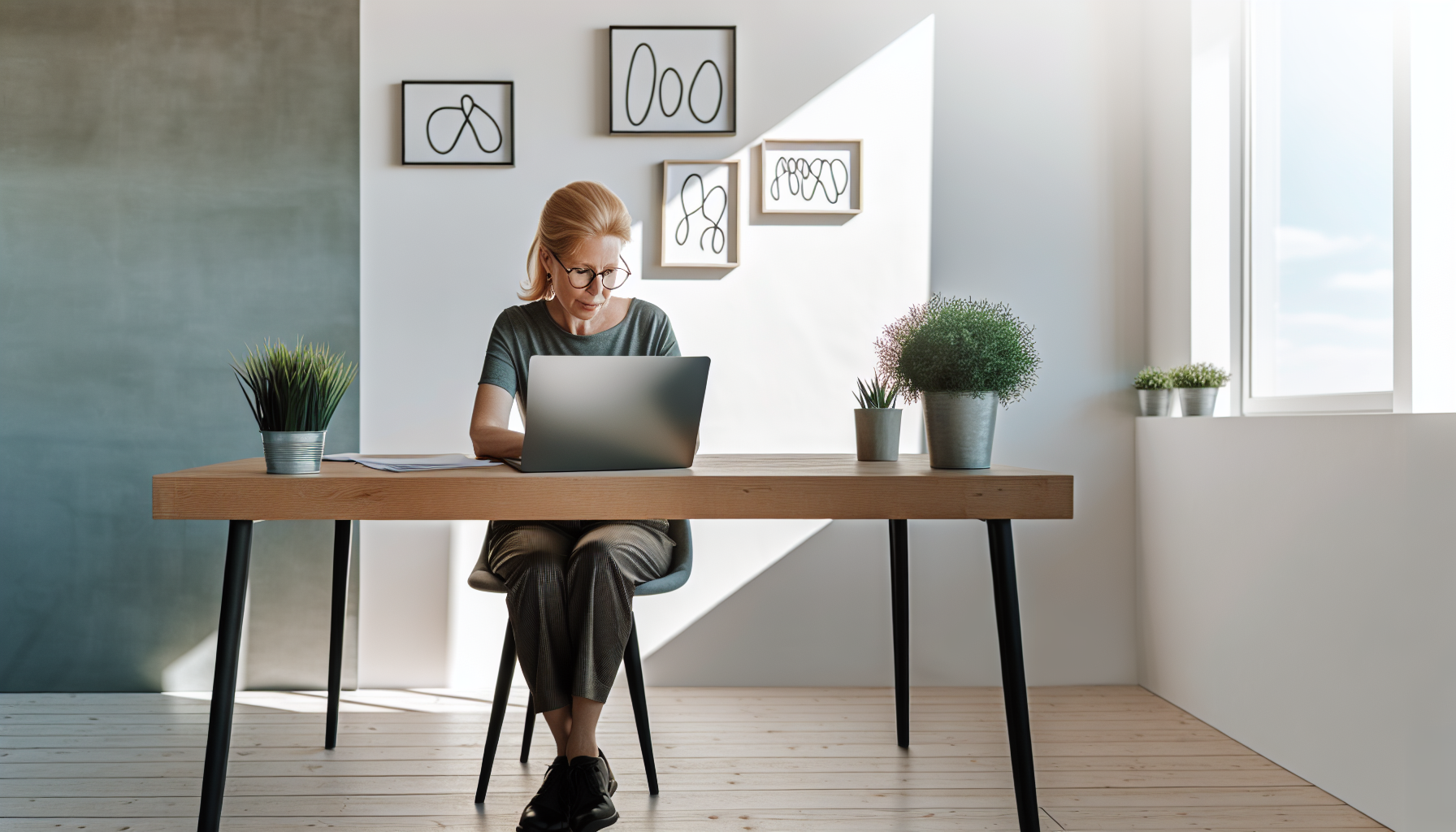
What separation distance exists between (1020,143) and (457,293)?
172cm

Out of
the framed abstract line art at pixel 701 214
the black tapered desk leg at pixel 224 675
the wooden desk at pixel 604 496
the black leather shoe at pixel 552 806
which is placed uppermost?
the framed abstract line art at pixel 701 214

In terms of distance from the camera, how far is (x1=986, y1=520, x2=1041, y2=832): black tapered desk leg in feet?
4.83

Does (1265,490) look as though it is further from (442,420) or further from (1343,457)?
(442,420)

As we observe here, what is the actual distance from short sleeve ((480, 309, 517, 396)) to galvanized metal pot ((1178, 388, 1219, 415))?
1779 millimetres

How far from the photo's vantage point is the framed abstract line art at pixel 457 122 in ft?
9.19

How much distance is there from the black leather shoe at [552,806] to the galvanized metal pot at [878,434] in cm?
75

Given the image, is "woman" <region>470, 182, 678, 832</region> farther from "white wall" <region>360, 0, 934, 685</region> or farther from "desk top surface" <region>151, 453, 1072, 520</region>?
"white wall" <region>360, 0, 934, 685</region>

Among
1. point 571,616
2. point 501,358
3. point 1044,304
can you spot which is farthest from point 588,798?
point 1044,304

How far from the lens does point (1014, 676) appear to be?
148 cm

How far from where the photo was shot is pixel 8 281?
2.76 metres

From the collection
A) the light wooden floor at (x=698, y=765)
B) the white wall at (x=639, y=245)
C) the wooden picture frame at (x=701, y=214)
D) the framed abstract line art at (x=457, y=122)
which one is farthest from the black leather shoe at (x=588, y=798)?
the framed abstract line art at (x=457, y=122)

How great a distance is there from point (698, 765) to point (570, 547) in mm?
696

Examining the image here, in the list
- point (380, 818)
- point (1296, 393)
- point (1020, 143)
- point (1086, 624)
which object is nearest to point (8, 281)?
point (380, 818)

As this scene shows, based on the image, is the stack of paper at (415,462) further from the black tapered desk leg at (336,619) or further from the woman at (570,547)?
the black tapered desk leg at (336,619)
